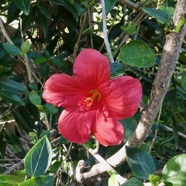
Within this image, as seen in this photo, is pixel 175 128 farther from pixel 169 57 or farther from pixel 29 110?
pixel 169 57

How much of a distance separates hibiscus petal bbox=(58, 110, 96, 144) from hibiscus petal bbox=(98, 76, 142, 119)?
5cm

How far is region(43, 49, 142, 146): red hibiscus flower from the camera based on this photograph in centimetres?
69

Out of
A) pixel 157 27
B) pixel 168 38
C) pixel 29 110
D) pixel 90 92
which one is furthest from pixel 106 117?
pixel 157 27

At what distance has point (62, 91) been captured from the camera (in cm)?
76

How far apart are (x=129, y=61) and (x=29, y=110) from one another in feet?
1.91

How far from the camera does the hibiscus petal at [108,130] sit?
72cm

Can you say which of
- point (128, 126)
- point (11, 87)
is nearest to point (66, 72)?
point (11, 87)

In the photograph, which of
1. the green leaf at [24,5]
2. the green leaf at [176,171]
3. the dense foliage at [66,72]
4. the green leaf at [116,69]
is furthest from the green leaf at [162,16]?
the green leaf at [24,5]

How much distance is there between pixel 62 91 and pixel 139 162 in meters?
0.19

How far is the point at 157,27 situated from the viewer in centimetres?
135

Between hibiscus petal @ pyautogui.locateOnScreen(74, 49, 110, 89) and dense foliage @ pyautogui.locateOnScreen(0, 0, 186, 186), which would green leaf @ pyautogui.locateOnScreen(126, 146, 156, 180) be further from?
hibiscus petal @ pyautogui.locateOnScreen(74, 49, 110, 89)

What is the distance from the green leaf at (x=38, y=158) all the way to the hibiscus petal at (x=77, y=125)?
2.2 inches

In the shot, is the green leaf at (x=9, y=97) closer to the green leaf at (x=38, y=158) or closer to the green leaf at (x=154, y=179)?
the green leaf at (x=38, y=158)

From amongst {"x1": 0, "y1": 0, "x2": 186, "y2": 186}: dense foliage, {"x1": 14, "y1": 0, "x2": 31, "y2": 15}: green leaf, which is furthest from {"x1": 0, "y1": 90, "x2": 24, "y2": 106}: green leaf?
{"x1": 14, "y1": 0, "x2": 31, "y2": 15}: green leaf
